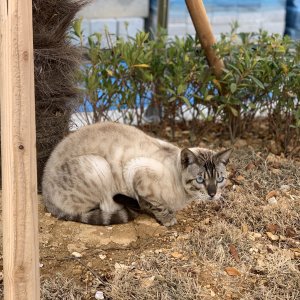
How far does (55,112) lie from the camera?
430 centimetres

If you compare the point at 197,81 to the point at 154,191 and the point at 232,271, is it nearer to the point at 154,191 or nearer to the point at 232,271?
the point at 154,191

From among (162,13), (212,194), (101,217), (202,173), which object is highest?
(162,13)

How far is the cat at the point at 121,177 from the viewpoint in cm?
388

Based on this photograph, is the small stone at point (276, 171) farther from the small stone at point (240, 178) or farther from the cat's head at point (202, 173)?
the cat's head at point (202, 173)

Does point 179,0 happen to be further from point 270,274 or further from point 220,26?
point 270,274

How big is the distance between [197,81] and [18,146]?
10.4 ft

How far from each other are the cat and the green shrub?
106 cm

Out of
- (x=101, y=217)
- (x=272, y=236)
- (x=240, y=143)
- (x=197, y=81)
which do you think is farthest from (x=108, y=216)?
(x=240, y=143)

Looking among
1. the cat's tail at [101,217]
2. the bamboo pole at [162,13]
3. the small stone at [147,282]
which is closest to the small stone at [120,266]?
the small stone at [147,282]

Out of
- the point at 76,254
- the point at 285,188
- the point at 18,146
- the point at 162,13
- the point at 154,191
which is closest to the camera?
the point at 18,146

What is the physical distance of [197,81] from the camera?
525 centimetres

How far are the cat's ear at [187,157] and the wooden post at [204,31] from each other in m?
1.57

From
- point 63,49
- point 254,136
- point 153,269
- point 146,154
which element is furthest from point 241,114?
point 153,269

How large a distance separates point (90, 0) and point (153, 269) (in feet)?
6.87
